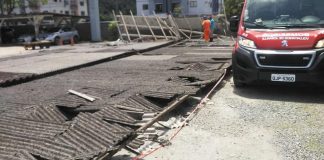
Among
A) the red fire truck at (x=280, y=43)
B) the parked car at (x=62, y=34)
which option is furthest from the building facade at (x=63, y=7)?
the red fire truck at (x=280, y=43)

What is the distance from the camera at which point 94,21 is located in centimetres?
3619

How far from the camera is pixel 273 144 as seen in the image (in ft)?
17.0

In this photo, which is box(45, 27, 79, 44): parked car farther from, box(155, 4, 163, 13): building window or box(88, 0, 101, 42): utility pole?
box(155, 4, 163, 13): building window

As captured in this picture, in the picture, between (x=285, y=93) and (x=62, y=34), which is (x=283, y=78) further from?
(x=62, y=34)

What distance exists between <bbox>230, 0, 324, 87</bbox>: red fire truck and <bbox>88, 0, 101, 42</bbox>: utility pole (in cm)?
2902

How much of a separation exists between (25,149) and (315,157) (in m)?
3.34

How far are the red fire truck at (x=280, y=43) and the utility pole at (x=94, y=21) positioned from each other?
29023mm

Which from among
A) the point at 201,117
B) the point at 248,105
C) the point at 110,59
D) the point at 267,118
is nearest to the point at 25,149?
the point at 201,117

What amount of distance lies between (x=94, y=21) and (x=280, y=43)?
99.5 feet

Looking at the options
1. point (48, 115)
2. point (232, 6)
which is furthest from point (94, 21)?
point (48, 115)

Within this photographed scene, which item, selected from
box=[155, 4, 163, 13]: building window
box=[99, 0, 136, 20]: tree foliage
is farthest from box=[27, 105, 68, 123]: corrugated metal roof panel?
box=[99, 0, 136, 20]: tree foliage

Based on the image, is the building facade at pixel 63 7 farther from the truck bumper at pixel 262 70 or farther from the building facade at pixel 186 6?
the truck bumper at pixel 262 70

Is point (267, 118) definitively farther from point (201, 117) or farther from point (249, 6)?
point (249, 6)

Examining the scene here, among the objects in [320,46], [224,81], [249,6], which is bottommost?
[224,81]
